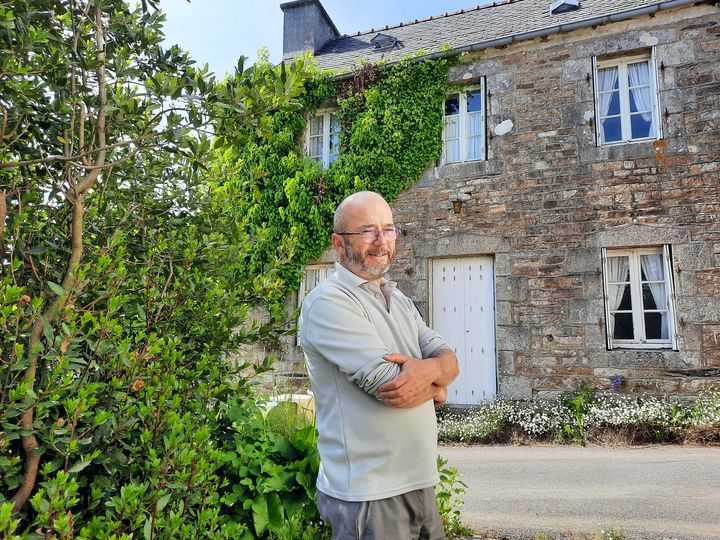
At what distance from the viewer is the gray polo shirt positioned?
5.35ft

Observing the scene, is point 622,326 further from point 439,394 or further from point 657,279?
point 439,394

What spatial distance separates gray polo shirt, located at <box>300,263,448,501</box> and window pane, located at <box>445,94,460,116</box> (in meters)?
7.62

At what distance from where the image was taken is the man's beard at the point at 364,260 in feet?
6.28

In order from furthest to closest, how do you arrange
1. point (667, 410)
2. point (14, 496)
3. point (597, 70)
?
1. point (597, 70)
2. point (667, 410)
3. point (14, 496)

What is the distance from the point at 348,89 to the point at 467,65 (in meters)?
2.13

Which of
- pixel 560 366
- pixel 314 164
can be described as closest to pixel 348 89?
pixel 314 164

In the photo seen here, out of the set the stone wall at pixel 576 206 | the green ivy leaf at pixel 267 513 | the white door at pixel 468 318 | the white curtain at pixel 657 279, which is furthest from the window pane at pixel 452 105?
the green ivy leaf at pixel 267 513

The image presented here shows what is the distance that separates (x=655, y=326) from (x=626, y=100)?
352cm

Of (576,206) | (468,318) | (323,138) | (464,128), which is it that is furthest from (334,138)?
(576,206)

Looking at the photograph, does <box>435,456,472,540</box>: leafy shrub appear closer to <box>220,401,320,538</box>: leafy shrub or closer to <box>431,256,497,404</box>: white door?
<box>220,401,320,538</box>: leafy shrub

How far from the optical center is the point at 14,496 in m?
1.54

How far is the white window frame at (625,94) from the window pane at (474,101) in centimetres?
180

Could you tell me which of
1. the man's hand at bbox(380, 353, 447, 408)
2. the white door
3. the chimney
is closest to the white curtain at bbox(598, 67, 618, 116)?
the white door

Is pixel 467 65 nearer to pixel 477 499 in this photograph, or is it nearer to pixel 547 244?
pixel 547 244
